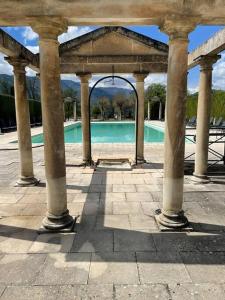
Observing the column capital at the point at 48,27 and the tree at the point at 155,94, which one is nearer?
the column capital at the point at 48,27

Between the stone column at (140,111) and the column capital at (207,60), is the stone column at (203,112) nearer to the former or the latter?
the column capital at (207,60)

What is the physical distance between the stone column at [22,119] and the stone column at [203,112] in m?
5.53

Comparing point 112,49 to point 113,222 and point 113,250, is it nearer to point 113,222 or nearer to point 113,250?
point 113,222

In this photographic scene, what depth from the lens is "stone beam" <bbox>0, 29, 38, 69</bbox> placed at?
6302 millimetres

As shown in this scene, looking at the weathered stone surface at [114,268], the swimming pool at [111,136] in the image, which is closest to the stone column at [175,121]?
the weathered stone surface at [114,268]

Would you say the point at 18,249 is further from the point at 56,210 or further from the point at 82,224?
the point at 82,224

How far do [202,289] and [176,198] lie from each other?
1.98 meters

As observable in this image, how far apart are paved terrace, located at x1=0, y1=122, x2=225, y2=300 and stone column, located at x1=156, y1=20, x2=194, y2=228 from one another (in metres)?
0.50

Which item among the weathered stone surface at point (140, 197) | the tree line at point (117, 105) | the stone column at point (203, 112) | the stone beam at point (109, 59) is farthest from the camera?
the tree line at point (117, 105)

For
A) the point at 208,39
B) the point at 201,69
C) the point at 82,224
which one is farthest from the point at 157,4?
the point at 82,224

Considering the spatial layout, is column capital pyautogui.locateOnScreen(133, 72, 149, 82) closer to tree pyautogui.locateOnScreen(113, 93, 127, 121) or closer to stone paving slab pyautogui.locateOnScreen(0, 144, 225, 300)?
stone paving slab pyautogui.locateOnScreen(0, 144, 225, 300)

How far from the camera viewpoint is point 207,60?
7656 mm

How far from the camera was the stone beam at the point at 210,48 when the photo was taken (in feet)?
21.0

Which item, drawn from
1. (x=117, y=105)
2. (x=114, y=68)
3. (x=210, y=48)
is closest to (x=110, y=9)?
(x=210, y=48)
